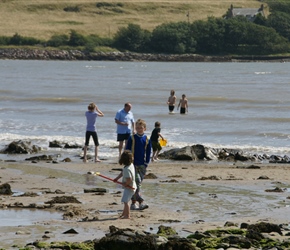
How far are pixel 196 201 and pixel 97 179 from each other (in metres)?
3.21

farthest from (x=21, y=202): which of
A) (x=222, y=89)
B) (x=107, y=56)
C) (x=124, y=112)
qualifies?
(x=107, y=56)

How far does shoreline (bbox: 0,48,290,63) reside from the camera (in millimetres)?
147250

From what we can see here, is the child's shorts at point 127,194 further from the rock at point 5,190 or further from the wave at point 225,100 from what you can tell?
the wave at point 225,100

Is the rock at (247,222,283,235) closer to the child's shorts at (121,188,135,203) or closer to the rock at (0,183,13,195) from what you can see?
the child's shorts at (121,188,135,203)

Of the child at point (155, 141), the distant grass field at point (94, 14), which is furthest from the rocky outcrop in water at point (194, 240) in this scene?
the distant grass field at point (94, 14)

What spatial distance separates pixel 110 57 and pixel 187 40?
1949 cm

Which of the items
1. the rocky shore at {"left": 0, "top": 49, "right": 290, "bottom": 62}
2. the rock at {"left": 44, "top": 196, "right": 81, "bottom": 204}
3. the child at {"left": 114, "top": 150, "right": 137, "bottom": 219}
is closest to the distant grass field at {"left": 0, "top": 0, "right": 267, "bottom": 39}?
the rocky shore at {"left": 0, "top": 49, "right": 290, "bottom": 62}

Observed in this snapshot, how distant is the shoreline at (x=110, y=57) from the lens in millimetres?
147250

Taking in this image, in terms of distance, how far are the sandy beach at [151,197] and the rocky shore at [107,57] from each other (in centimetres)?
12935

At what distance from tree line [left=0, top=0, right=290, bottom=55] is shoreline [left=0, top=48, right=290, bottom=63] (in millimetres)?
5826

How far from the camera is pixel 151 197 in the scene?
13664mm

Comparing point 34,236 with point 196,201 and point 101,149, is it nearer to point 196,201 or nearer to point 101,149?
point 196,201

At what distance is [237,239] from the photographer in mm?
9805

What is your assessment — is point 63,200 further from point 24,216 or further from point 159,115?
point 159,115
